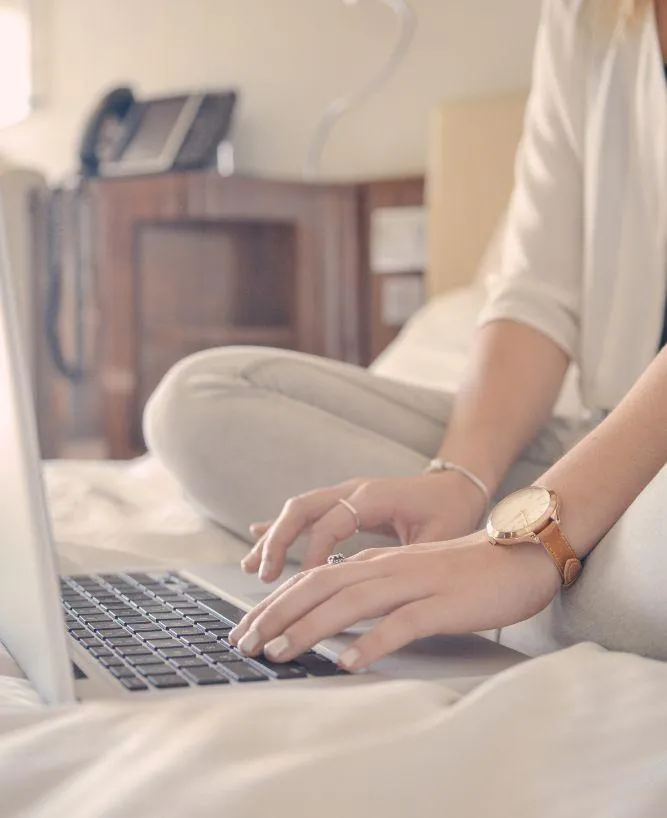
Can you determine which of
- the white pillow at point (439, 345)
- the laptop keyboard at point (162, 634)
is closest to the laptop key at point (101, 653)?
the laptop keyboard at point (162, 634)

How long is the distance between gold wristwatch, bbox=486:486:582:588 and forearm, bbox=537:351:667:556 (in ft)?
0.03

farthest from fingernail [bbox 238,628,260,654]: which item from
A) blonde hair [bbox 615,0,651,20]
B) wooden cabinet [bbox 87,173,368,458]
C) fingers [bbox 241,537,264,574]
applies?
wooden cabinet [bbox 87,173,368,458]

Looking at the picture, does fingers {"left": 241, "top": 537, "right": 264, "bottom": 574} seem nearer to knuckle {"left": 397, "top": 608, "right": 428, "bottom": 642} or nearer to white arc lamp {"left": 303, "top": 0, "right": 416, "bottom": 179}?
knuckle {"left": 397, "top": 608, "right": 428, "bottom": 642}

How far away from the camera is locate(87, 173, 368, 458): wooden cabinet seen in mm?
2609

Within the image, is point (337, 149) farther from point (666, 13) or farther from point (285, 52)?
point (666, 13)

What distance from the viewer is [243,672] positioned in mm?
570

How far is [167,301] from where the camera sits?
270cm

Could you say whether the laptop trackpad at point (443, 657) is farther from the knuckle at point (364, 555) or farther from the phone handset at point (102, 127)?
the phone handset at point (102, 127)

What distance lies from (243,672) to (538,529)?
0.64 feet

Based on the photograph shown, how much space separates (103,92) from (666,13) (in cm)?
241

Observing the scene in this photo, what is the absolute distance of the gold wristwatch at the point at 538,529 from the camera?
67 centimetres

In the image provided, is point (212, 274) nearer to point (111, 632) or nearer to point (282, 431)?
point (282, 431)

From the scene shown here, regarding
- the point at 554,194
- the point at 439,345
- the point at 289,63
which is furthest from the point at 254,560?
the point at 289,63

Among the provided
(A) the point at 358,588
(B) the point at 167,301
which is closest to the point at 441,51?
(B) the point at 167,301
